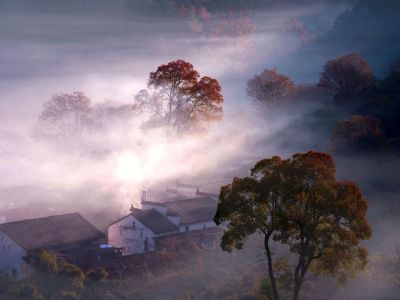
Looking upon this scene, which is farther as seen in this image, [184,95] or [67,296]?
[184,95]

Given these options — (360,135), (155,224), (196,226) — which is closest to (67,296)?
(155,224)

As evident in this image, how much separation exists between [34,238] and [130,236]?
6576mm

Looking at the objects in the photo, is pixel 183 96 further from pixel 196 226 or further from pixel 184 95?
pixel 196 226

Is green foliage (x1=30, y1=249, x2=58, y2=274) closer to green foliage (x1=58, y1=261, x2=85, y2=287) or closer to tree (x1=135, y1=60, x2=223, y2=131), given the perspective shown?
green foliage (x1=58, y1=261, x2=85, y2=287)

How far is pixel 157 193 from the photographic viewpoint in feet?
139

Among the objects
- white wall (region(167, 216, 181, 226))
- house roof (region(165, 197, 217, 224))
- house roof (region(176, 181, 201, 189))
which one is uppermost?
house roof (region(176, 181, 201, 189))

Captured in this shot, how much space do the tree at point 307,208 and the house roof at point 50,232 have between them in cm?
1691

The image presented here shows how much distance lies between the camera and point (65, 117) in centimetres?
5784

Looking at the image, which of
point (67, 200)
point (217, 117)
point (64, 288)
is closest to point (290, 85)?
point (217, 117)

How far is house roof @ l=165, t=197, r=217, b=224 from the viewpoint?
33906 millimetres

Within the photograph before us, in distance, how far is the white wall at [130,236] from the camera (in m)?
33.0

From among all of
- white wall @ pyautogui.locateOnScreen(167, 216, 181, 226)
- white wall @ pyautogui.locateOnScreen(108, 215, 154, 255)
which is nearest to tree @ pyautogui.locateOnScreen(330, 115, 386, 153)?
white wall @ pyautogui.locateOnScreen(167, 216, 181, 226)

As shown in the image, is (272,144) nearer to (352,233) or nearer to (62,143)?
(62,143)

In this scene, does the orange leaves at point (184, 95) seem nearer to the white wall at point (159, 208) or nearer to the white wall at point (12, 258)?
the white wall at point (159, 208)
